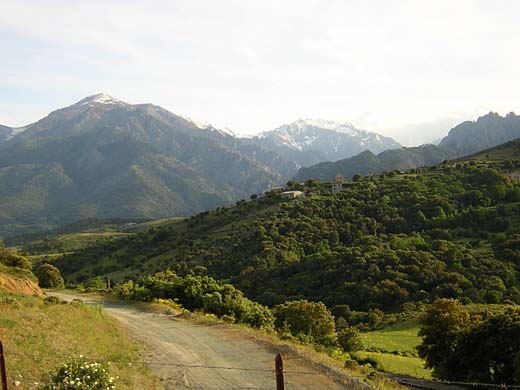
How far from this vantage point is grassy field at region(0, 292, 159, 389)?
13844 mm

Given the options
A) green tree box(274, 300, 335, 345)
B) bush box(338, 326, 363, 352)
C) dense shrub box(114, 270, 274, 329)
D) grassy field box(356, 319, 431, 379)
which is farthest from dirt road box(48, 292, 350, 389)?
grassy field box(356, 319, 431, 379)

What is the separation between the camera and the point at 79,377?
10547mm

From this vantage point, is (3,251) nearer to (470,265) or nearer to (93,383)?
(93,383)

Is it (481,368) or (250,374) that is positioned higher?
(250,374)

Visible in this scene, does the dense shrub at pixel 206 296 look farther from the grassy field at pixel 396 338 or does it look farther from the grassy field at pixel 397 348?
the grassy field at pixel 396 338

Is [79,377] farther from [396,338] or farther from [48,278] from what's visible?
[48,278]

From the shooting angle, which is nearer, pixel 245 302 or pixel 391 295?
pixel 245 302

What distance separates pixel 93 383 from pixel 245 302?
2033 cm

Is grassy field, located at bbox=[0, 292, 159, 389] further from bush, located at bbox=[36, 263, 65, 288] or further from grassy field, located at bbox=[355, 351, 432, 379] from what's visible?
bush, located at bbox=[36, 263, 65, 288]

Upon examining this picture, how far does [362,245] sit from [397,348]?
35.3 metres

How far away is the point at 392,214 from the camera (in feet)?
297

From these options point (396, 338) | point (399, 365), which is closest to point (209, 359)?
point (399, 365)

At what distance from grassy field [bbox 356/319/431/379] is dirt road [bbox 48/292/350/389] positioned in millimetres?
16461

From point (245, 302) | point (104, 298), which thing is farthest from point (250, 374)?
point (104, 298)
